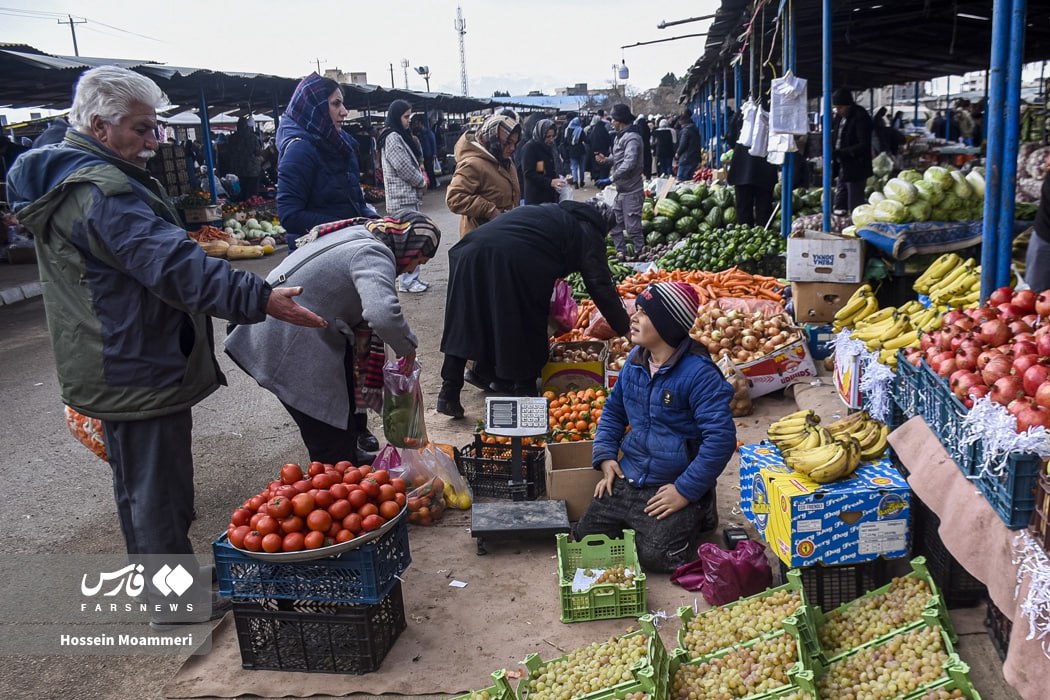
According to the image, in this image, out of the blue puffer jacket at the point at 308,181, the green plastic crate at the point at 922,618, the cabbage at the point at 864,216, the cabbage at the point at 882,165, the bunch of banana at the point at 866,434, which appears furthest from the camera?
the cabbage at the point at 882,165

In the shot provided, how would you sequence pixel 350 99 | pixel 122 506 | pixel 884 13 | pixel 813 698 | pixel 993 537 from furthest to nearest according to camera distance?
pixel 350 99 → pixel 884 13 → pixel 122 506 → pixel 993 537 → pixel 813 698

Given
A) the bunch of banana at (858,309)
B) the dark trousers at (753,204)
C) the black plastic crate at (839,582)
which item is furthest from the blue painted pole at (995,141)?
the dark trousers at (753,204)

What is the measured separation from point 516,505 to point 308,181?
2.53m

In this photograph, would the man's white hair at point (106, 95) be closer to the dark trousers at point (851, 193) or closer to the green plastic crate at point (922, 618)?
the green plastic crate at point (922, 618)

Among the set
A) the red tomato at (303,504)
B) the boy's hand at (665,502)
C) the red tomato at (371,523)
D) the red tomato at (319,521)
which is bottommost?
the boy's hand at (665,502)

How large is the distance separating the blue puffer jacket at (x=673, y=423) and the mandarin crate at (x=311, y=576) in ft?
4.39

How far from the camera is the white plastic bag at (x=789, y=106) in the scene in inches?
327

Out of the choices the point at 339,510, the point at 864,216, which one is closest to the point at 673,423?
the point at 339,510

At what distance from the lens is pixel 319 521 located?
3193 mm

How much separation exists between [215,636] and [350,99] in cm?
2324

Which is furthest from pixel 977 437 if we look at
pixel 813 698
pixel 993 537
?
pixel 813 698

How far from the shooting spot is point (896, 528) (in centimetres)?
344

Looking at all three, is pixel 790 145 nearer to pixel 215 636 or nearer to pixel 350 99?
pixel 215 636

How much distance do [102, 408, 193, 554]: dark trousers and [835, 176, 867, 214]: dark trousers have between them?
960cm
